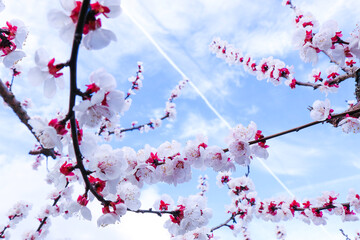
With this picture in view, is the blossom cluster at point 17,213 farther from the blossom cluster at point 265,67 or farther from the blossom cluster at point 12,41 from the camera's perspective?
the blossom cluster at point 265,67

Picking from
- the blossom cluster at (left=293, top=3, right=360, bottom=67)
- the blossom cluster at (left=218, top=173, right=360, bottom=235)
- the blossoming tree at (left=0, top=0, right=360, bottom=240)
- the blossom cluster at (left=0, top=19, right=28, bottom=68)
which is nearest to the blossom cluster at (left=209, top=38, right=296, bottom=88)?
the blossoming tree at (left=0, top=0, right=360, bottom=240)

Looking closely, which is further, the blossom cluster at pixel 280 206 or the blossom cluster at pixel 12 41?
the blossom cluster at pixel 280 206

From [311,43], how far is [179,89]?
717 centimetres

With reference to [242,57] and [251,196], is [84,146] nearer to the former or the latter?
[251,196]

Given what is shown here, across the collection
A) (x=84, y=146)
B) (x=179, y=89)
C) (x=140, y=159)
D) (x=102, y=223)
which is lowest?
(x=102, y=223)

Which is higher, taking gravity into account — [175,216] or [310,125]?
[310,125]

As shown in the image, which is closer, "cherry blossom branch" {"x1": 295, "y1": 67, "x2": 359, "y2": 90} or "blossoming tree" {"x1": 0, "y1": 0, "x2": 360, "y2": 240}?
"blossoming tree" {"x1": 0, "y1": 0, "x2": 360, "y2": 240}

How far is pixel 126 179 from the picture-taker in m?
2.07

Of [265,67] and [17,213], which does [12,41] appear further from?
[17,213]

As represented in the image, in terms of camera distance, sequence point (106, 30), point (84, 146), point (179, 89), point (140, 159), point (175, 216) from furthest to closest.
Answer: point (179, 89) < point (175, 216) < point (140, 159) < point (84, 146) < point (106, 30)

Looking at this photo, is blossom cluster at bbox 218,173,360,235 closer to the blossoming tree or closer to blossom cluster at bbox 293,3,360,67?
the blossoming tree

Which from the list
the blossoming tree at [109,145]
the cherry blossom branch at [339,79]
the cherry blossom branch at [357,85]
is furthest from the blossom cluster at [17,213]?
the cherry blossom branch at [357,85]

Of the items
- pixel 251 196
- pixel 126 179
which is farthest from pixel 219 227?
pixel 126 179

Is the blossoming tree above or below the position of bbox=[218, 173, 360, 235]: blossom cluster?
below
